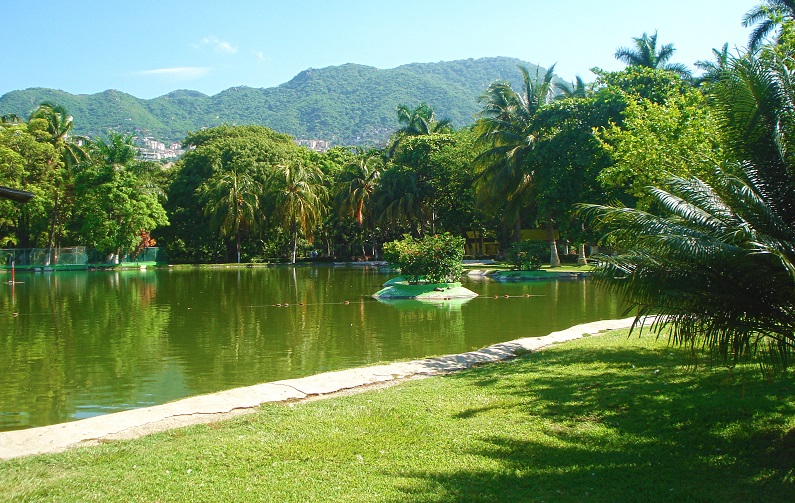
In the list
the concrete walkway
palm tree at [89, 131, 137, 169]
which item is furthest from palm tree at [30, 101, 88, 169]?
the concrete walkway

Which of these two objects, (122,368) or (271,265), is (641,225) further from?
(271,265)

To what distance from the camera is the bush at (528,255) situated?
37.3 metres

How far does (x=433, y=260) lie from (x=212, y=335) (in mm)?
12033

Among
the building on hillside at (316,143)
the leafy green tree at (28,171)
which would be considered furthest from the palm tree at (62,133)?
the building on hillside at (316,143)

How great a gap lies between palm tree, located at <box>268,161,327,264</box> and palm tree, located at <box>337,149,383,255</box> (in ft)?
7.97

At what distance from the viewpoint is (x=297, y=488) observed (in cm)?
532

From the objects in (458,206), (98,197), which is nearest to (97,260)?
(98,197)

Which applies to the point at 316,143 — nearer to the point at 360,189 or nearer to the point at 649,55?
the point at 360,189

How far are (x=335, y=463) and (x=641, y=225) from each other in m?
A: 3.66

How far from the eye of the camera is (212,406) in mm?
8500

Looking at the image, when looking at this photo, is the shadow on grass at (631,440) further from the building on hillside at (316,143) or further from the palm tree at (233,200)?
the building on hillside at (316,143)

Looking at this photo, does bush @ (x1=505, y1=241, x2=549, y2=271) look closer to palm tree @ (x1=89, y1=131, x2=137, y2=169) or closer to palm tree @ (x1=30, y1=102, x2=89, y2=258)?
palm tree @ (x1=89, y1=131, x2=137, y2=169)

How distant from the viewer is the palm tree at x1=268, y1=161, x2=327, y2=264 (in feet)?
184

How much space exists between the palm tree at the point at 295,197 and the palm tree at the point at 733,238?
164 feet
